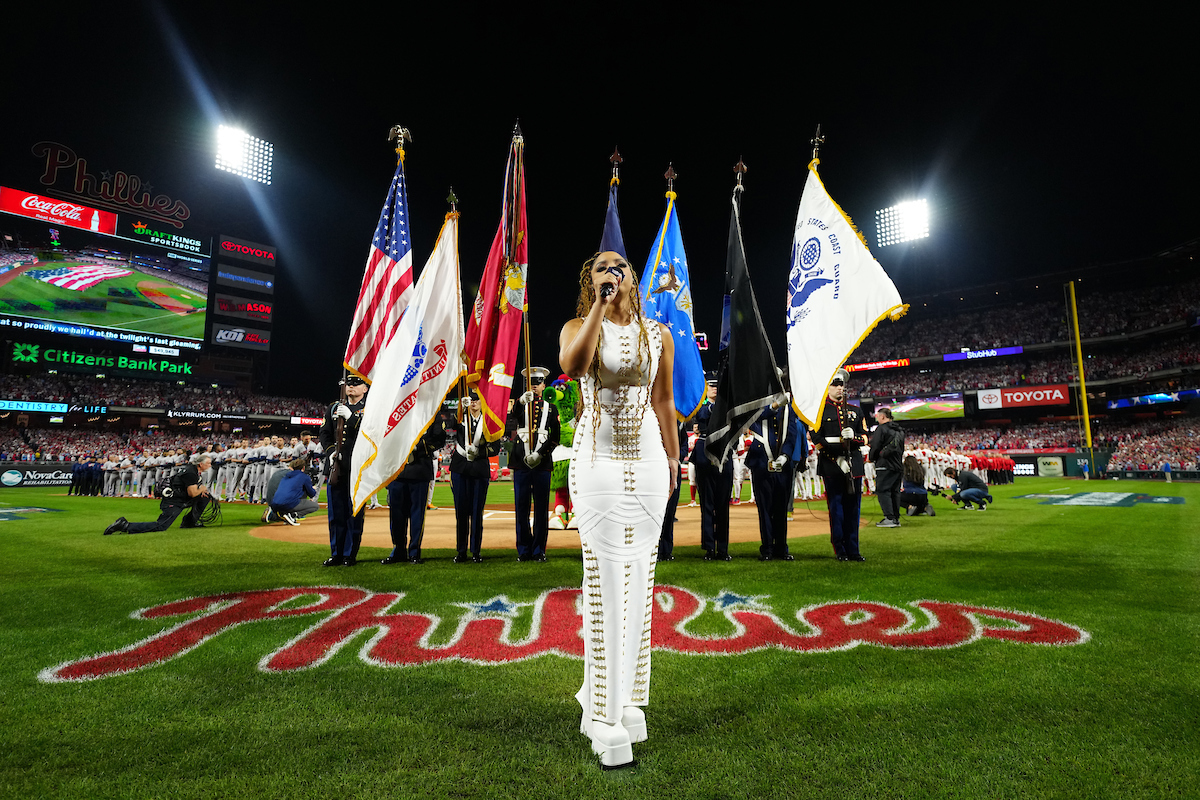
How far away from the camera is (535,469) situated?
8211 mm

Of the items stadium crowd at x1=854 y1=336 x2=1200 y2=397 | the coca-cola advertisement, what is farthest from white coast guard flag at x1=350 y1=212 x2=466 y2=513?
stadium crowd at x1=854 y1=336 x2=1200 y2=397

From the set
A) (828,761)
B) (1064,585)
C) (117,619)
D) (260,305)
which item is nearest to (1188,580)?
(1064,585)

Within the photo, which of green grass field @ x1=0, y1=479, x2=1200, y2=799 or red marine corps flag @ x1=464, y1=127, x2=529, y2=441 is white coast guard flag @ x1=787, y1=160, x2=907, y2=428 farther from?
red marine corps flag @ x1=464, y1=127, x2=529, y2=441

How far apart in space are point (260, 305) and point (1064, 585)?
57.6m

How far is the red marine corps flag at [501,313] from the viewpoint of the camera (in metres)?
8.24

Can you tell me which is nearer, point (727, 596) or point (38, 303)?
point (727, 596)

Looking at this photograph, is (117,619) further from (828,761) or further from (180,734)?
(828,761)

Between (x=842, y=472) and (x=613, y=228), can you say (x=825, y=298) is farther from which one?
(x=613, y=228)

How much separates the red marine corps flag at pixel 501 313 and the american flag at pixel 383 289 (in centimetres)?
121

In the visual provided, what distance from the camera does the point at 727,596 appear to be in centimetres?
573

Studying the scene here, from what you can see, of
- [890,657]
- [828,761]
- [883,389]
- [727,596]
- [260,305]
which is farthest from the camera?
[883,389]

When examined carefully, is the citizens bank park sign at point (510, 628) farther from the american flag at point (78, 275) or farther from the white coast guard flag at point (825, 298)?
the american flag at point (78, 275)

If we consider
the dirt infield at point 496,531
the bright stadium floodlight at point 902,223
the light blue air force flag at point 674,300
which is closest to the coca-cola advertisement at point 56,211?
the dirt infield at point 496,531

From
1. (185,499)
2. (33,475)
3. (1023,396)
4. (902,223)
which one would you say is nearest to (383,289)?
(185,499)
